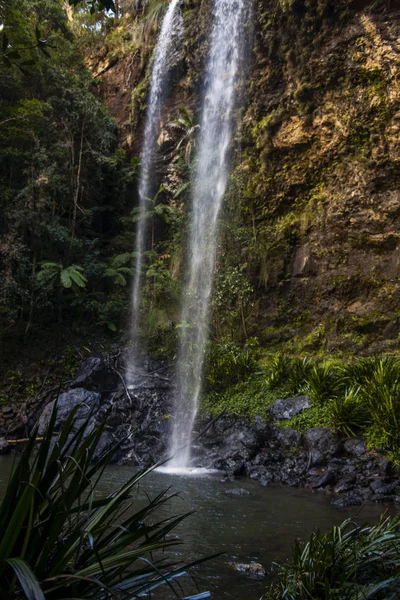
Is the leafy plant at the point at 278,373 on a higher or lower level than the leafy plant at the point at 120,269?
lower

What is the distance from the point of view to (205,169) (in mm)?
16594

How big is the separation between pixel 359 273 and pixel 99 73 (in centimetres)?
1549

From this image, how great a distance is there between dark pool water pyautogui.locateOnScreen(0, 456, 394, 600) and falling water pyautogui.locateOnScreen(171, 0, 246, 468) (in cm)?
601

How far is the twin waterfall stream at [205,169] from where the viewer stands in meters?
14.5

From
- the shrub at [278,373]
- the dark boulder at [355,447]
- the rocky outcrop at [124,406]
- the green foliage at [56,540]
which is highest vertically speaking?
the green foliage at [56,540]

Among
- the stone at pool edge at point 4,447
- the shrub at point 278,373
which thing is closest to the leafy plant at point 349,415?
the shrub at point 278,373

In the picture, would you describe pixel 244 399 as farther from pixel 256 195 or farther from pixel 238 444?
pixel 256 195

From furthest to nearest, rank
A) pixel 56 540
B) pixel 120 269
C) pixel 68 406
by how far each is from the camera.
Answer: pixel 120 269 < pixel 68 406 < pixel 56 540

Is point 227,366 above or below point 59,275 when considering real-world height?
below

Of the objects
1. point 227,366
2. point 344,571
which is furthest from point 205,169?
point 344,571

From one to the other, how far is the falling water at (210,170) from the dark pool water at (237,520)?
19.7ft

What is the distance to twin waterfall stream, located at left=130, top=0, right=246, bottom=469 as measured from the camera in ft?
47.7

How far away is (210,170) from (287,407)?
9.47 m

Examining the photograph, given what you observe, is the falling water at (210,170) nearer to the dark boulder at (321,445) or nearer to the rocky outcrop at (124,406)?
the rocky outcrop at (124,406)
